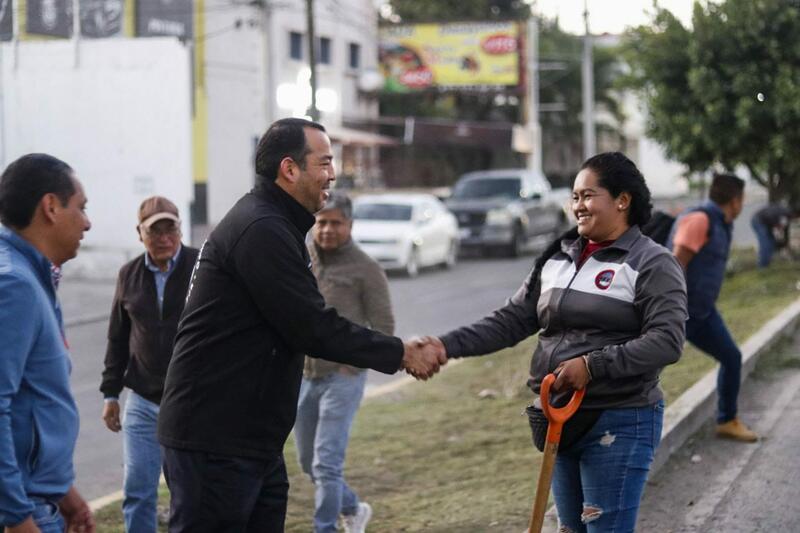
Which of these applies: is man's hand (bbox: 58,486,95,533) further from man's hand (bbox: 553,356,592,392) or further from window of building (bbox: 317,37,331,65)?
window of building (bbox: 317,37,331,65)

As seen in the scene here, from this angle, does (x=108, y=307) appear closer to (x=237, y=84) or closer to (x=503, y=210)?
(x=503, y=210)

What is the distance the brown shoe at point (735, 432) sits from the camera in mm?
8055

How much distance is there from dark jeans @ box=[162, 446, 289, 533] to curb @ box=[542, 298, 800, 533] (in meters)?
2.32

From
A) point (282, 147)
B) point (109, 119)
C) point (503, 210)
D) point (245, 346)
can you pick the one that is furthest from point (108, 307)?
point (245, 346)

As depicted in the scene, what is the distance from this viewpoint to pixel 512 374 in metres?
11.0

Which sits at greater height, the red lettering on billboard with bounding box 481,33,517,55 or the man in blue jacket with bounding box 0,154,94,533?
the red lettering on billboard with bounding box 481,33,517,55

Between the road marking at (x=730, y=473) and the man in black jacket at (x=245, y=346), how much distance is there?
3.11 meters

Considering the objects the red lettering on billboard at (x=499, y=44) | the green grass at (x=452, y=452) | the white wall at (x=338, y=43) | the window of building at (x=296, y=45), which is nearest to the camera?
the green grass at (x=452, y=452)

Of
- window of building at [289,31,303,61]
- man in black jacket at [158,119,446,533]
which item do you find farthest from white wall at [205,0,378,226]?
man in black jacket at [158,119,446,533]

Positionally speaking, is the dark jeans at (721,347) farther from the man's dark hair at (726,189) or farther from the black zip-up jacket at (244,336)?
the black zip-up jacket at (244,336)

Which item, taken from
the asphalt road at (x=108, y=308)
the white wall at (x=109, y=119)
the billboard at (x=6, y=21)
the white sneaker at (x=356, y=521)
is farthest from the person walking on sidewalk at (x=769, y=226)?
the white sneaker at (x=356, y=521)

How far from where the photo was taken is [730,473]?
735 centimetres

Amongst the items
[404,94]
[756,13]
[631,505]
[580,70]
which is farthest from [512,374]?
[580,70]

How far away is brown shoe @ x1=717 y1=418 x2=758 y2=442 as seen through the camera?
317 inches
